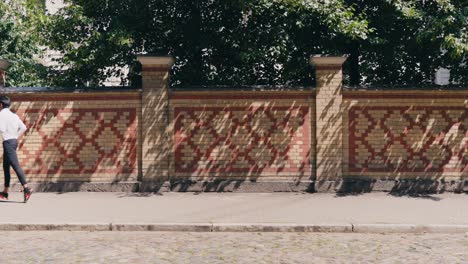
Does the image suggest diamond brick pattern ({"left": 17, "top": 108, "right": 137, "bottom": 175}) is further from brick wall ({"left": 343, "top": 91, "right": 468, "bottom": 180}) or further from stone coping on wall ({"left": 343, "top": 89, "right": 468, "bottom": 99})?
stone coping on wall ({"left": 343, "top": 89, "right": 468, "bottom": 99})

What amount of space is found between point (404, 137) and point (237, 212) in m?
4.51

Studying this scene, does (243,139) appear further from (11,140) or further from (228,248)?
(228,248)

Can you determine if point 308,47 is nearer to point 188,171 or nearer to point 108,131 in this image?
point 188,171

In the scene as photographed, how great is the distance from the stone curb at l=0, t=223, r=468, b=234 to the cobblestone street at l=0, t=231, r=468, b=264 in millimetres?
185

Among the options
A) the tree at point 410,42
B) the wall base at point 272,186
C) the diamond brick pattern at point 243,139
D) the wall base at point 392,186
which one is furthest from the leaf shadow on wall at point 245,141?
the tree at point 410,42

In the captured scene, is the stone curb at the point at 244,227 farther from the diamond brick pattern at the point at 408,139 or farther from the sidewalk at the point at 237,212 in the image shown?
the diamond brick pattern at the point at 408,139

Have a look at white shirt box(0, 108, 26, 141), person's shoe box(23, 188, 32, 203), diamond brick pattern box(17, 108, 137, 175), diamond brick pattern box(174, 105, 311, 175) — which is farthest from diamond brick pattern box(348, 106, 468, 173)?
white shirt box(0, 108, 26, 141)

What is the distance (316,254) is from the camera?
Result: 6.71 m

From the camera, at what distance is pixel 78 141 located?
11828 millimetres

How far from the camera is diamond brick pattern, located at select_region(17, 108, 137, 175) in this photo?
11805 mm

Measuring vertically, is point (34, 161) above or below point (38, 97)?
below

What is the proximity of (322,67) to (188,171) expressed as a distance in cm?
364

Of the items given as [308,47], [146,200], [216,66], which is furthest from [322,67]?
[146,200]

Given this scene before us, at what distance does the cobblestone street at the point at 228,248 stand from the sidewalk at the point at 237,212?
23cm
